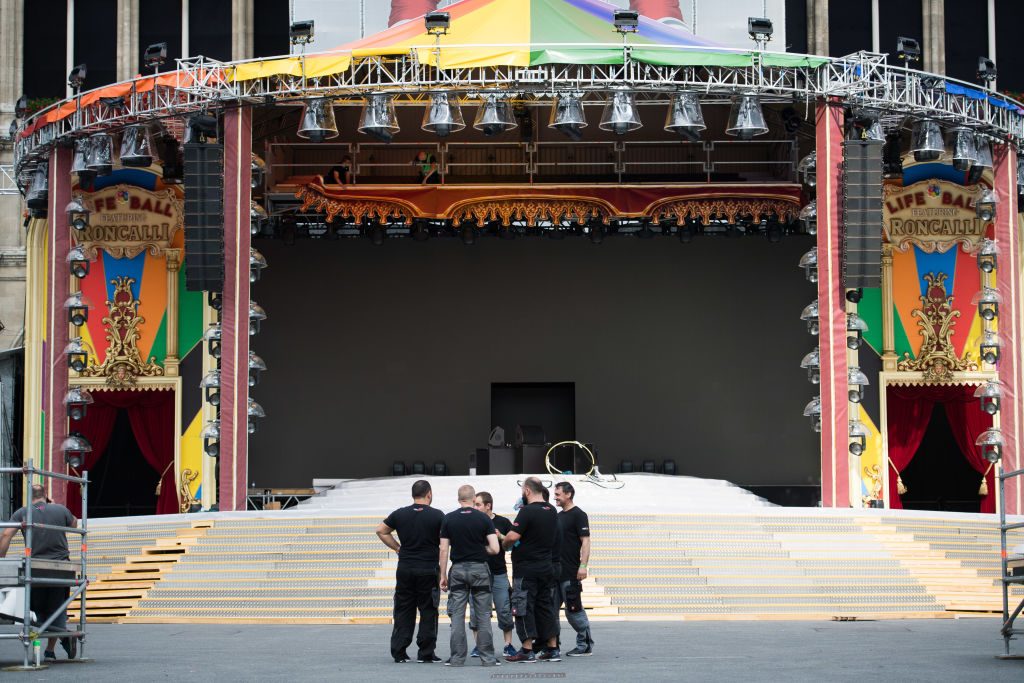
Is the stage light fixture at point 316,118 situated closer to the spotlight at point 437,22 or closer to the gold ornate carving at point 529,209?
the spotlight at point 437,22

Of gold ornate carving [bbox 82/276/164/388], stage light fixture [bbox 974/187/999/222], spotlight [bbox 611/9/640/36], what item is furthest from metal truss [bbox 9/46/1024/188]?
gold ornate carving [bbox 82/276/164/388]

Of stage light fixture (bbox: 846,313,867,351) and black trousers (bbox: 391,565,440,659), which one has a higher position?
stage light fixture (bbox: 846,313,867,351)

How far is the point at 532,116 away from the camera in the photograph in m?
27.8

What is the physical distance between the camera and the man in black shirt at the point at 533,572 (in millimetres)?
11844

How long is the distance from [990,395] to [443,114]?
969cm

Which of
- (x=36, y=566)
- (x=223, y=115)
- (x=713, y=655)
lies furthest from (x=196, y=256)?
(x=713, y=655)

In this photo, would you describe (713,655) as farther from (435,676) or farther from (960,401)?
(960,401)

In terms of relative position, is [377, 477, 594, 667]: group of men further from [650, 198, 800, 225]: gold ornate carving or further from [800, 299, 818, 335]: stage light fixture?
[650, 198, 800, 225]: gold ornate carving

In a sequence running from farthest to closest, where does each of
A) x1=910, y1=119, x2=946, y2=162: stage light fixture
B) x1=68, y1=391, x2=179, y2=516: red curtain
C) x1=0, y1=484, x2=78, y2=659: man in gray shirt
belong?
x1=68, y1=391, x2=179, y2=516: red curtain, x1=910, y1=119, x2=946, y2=162: stage light fixture, x1=0, y1=484, x2=78, y2=659: man in gray shirt

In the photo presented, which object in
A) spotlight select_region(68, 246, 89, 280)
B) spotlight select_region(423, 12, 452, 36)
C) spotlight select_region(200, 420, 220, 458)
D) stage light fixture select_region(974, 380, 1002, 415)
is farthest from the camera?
stage light fixture select_region(974, 380, 1002, 415)

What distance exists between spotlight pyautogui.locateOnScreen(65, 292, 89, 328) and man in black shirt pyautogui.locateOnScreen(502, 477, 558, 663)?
14.1m

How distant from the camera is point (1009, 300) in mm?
24609

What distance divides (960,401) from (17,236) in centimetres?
1845

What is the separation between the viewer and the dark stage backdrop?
97.2 ft
